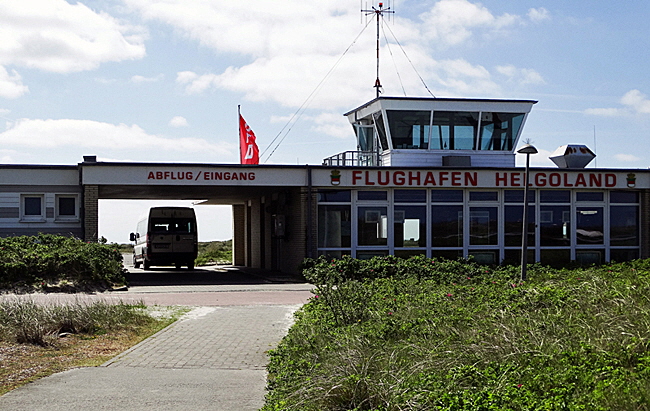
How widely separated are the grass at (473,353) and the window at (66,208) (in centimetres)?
1696

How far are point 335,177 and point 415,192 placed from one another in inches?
121

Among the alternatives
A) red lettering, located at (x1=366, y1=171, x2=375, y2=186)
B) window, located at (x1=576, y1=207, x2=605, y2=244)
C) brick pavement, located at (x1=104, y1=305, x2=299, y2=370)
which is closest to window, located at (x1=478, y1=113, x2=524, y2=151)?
window, located at (x1=576, y1=207, x2=605, y2=244)

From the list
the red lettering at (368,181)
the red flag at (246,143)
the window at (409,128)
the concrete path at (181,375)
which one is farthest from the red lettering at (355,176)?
the concrete path at (181,375)

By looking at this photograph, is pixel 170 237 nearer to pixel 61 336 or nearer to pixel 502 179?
pixel 502 179

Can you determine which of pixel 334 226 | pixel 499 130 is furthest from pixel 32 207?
pixel 499 130

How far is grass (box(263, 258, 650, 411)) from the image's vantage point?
17.5 feet

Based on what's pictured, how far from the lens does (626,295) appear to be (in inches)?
385

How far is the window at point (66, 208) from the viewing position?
84.0 ft

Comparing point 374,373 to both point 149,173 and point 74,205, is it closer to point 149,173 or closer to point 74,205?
point 149,173

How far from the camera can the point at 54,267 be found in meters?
19.3

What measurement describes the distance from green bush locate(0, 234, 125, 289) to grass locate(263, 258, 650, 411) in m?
10.4

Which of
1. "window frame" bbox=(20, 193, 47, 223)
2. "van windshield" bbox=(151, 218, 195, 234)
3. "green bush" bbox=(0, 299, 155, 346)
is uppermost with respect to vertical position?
"window frame" bbox=(20, 193, 47, 223)

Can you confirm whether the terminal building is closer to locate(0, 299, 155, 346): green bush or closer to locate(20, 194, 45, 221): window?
locate(20, 194, 45, 221): window

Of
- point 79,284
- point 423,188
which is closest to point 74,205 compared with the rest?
point 79,284
